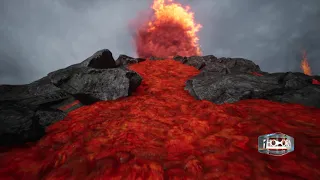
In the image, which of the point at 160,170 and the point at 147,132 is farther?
the point at 147,132

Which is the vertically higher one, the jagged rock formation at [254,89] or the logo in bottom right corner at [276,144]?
the jagged rock formation at [254,89]

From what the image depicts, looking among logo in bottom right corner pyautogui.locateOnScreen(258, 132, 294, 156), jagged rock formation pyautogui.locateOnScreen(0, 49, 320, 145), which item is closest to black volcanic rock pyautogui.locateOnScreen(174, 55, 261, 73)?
jagged rock formation pyautogui.locateOnScreen(0, 49, 320, 145)

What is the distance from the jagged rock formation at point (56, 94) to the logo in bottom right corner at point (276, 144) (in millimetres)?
8696

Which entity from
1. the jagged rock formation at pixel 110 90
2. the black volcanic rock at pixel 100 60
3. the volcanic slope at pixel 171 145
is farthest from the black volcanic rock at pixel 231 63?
the volcanic slope at pixel 171 145

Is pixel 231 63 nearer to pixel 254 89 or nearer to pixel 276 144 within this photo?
pixel 254 89

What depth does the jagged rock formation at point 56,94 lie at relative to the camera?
761 cm

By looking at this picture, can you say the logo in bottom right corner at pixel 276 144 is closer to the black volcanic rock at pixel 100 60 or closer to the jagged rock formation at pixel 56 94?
the jagged rock formation at pixel 56 94

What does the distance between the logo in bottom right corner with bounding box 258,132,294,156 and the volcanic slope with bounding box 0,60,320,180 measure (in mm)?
171

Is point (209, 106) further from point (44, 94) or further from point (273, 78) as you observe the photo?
point (44, 94)

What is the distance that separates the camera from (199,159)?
231 inches

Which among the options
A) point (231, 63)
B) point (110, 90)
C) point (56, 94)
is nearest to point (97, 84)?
point (110, 90)

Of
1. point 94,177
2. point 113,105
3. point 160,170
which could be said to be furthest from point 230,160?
point 113,105

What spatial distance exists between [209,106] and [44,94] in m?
13.7

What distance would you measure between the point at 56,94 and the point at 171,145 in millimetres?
12831
